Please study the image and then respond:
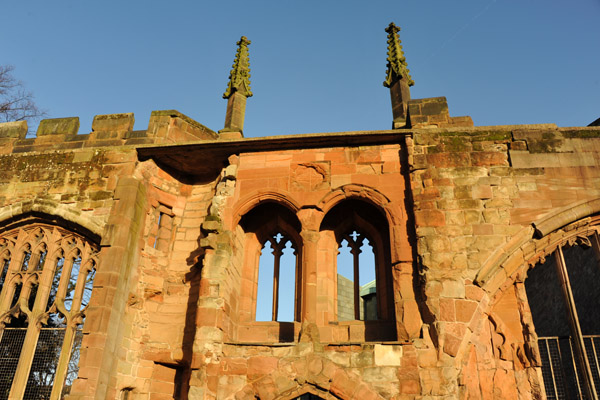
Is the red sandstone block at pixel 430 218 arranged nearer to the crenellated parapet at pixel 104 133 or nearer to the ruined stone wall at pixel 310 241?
the ruined stone wall at pixel 310 241

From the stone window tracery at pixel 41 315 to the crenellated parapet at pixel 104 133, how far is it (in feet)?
5.82

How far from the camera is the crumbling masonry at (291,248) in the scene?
759cm

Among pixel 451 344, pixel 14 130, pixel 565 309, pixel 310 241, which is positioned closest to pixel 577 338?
pixel 565 309

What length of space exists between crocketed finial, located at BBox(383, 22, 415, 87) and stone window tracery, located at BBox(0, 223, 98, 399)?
21.0ft

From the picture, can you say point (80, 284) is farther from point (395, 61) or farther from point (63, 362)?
point (395, 61)

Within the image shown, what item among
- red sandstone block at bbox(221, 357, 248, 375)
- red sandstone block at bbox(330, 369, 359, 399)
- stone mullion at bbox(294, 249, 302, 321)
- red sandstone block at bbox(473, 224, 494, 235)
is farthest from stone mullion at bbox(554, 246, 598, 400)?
red sandstone block at bbox(221, 357, 248, 375)

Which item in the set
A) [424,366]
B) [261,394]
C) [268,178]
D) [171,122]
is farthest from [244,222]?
[424,366]

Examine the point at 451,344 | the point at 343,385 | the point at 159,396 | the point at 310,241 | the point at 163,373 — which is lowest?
the point at 159,396

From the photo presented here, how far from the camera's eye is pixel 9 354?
28.6 ft

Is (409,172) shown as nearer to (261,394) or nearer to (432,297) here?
(432,297)

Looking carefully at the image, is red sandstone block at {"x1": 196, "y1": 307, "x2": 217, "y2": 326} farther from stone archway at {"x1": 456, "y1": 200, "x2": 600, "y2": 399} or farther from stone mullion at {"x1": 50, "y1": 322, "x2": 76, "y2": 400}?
stone archway at {"x1": 456, "y1": 200, "x2": 600, "y2": 399}

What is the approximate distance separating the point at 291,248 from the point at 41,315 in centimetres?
431

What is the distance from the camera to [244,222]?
381 inches

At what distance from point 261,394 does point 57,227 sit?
188 inches
